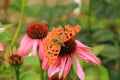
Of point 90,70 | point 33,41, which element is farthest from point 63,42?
point 90,70

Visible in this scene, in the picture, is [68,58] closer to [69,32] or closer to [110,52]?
[69,32]

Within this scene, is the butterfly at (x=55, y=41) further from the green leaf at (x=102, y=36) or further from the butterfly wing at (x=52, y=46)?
the green leaf at (x=102, y=36)

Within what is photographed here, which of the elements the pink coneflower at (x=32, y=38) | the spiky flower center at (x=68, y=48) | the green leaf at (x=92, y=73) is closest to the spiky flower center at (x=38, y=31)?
the pink coneflower at (x=32, y=38)

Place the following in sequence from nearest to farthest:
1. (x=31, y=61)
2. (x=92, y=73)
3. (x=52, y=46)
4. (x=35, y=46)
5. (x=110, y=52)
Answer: (x=52, y=46)
(x=35, y=46)
(x=31, y=61)
(x=92, y=73)
(x=110, y=52)

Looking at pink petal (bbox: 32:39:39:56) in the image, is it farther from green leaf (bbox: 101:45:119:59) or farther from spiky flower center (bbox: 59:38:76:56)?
green leaf (bbox: 101:45:119:59)

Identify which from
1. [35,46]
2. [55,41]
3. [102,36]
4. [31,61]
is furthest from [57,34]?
[102,36]

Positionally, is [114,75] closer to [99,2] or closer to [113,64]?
[113,64]

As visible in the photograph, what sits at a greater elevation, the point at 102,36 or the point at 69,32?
the point at 69,32
